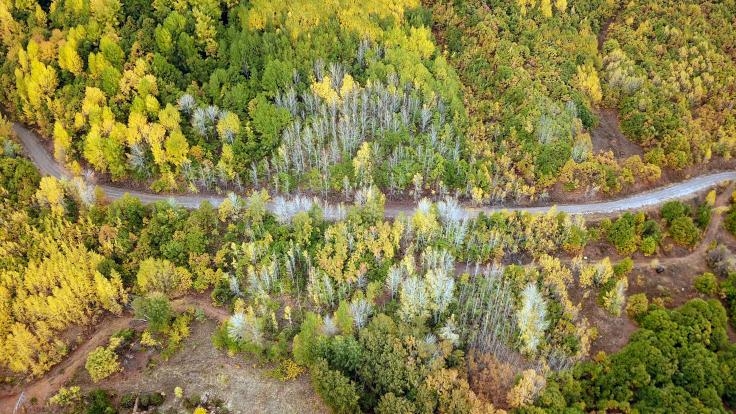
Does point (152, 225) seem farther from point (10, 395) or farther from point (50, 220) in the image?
point (10, 395)

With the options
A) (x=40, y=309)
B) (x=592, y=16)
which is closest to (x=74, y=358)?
(x=40, y=309)

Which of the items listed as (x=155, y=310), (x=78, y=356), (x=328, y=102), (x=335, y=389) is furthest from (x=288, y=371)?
(x=328, y=102)

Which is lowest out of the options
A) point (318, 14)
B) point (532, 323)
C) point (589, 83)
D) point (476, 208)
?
point (532, 323)

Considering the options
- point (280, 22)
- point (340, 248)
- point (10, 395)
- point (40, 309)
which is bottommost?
point (10, 395)

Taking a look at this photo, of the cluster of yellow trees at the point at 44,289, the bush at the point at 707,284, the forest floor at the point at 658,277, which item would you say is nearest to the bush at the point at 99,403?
the cluster of yellow trees at the point at 44,289

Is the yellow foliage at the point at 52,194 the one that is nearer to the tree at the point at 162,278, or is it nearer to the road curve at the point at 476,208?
the road curve at the point at 476,208

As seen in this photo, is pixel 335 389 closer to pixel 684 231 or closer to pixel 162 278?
pixel 162 278

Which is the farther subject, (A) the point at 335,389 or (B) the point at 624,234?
(B) the point at 624,234
